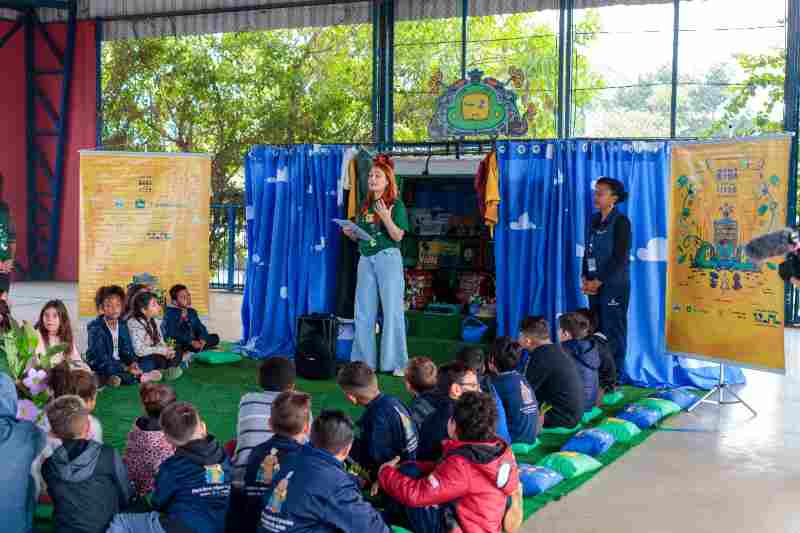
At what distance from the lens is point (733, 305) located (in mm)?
5543

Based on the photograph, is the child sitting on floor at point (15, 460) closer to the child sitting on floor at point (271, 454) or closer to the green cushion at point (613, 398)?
the child sitting on floor at point (271, 454)

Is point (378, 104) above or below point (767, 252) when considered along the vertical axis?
above

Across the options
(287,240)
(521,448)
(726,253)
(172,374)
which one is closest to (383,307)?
(287,240)

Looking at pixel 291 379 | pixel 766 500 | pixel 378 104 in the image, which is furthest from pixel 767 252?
pixel 378 104

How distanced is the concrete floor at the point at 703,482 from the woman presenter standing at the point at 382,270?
2.19 m

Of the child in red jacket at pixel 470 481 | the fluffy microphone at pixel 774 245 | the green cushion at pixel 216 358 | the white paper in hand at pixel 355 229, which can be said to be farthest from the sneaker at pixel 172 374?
the fluffy microphone at pixel 774 245

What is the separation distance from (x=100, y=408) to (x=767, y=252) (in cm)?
396

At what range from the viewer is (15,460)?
9.87 ft

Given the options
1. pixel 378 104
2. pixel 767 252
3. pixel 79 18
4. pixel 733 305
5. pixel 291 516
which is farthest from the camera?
pixel 79 18

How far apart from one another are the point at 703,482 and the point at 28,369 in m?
3.20

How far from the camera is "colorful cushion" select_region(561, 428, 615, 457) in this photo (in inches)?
185

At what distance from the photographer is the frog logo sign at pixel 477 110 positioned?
23.4ft

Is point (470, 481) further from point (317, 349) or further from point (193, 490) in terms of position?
point (317, 349)

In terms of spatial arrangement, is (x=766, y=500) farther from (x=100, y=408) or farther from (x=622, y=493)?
(x=100, y=408)
